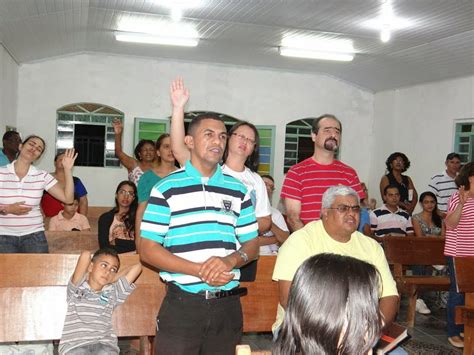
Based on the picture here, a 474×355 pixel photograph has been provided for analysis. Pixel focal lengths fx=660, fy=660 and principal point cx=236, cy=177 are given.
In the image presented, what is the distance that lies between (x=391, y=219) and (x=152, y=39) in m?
5.47

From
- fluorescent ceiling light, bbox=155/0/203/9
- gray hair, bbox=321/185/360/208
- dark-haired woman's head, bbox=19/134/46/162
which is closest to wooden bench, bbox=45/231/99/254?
dark-haired woman's head, bbox=19/134/46/162

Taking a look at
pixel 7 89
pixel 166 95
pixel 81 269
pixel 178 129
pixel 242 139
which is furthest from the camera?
pixel 166 95

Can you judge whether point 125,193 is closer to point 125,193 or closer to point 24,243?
point 125,193

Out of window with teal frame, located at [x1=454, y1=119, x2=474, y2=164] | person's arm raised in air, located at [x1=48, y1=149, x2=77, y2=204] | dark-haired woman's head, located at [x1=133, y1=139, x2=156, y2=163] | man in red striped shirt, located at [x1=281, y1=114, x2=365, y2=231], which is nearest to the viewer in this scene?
man in red striped shirt, located at [x1=281, y1=114, x2=365, y2=231]

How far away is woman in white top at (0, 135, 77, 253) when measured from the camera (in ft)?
16.9

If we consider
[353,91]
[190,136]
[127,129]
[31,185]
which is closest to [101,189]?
[127,129]

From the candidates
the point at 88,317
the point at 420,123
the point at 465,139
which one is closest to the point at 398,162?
the point at 465,139

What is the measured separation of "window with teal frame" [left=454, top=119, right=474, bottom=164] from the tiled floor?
496 centimetres

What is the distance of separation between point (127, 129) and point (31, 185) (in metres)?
8.21

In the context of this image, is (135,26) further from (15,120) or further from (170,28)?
(15,120)

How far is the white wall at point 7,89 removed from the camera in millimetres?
10445

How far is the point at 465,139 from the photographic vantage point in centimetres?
1191

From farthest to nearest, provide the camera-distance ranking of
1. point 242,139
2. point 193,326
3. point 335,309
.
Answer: point 242,139, point 193,326, point 335,309

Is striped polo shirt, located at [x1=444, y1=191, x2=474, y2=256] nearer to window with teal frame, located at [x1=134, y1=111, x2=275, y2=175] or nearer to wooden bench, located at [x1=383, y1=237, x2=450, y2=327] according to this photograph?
wooden bench, located at [x1=383, y1=237, x2=450, y2=327]
